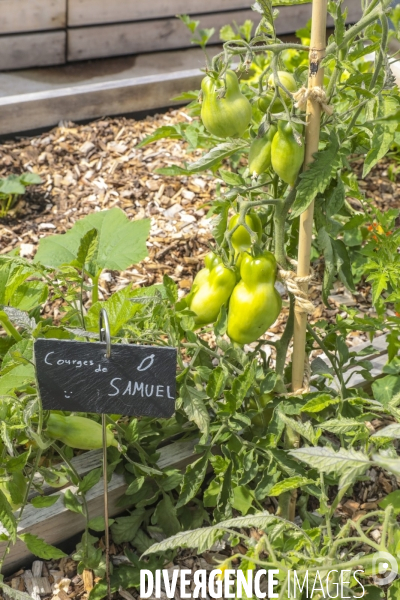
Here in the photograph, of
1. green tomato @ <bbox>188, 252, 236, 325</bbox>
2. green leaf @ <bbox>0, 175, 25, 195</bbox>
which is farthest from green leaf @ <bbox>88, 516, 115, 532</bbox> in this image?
green leaf @ <bbox>0, 175, 25, 195</bbox>

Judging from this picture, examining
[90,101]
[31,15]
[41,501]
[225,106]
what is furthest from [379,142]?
[31,15]

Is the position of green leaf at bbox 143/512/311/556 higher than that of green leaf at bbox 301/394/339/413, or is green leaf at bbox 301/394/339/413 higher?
green leaf at bbox 301/394/339/413

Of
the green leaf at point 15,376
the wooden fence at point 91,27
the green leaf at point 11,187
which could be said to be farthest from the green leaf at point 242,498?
the wooden fence at point 91,27

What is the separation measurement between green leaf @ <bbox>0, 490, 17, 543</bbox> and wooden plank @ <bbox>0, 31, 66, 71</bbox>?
2588 mm

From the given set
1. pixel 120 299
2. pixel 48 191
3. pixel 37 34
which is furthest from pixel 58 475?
pixel 37 34

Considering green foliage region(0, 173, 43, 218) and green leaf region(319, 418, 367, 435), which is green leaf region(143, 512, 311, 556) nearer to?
green leaf region(319, 418, 367, 435)

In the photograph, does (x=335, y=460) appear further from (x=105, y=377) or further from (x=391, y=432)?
(x=105, y=377)

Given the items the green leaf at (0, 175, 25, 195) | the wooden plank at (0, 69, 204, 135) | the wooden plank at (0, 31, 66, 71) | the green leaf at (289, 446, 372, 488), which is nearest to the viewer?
the green leaf at (289, 446, 372, 488)

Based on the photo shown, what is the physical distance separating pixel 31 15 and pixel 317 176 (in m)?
2.50

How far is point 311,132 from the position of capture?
1245 mm

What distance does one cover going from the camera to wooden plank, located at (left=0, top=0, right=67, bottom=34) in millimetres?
3221

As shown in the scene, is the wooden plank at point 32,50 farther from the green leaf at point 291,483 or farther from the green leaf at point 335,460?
the green leaf at point 335,460

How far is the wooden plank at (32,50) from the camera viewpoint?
10.9 ft

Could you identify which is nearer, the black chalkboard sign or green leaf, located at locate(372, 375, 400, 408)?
the black chalkboard sign
